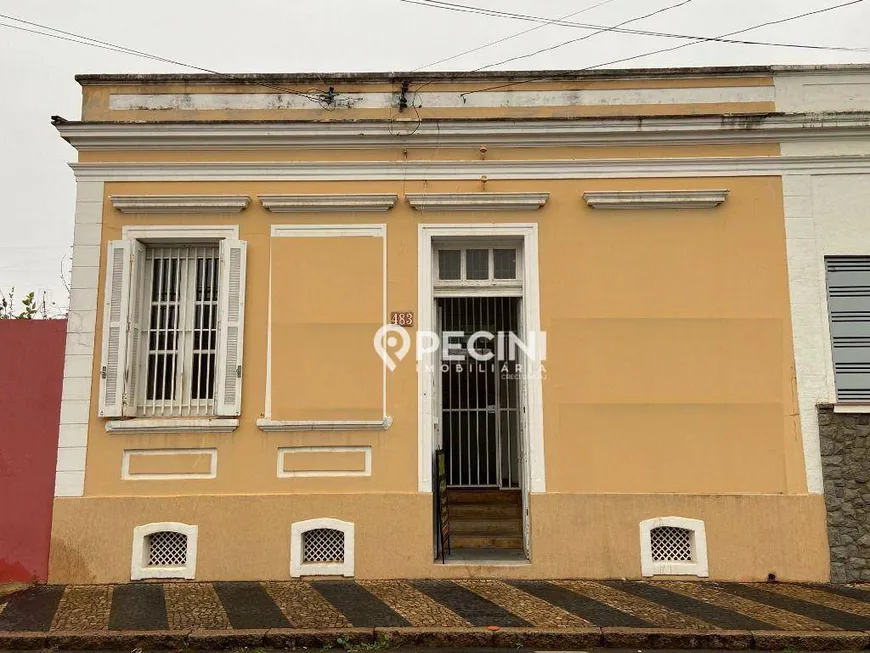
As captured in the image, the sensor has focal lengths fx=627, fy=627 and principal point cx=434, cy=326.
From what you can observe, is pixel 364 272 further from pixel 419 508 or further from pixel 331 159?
pixel 419 508

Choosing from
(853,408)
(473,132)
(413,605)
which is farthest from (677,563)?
(473,132)

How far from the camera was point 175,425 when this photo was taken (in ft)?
21.0

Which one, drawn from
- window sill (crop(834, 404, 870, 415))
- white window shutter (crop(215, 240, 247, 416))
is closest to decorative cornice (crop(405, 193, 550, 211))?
white window shutter (crop(215, 240, 247, 416))

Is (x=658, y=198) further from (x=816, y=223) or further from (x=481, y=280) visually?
(x=481, y=280)

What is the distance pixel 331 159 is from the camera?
22.5 ft

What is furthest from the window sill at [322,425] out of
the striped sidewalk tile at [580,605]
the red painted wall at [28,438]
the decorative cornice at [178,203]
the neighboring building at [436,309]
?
the decorative cornice at [178,203]

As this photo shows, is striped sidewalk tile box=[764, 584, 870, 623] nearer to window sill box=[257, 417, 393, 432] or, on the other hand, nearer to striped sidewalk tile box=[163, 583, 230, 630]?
window sill box=[257, 417, 393, 432]

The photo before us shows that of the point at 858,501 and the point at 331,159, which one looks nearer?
the point at 858,501

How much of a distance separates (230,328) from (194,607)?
2668 millimetres

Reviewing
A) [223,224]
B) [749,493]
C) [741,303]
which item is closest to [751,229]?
[741,303]

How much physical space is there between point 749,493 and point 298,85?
255 inches

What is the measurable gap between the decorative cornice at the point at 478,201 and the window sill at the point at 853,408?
3.68m

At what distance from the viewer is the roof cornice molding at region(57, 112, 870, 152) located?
677cm

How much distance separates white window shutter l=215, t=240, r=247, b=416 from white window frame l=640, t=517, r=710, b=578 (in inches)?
171
